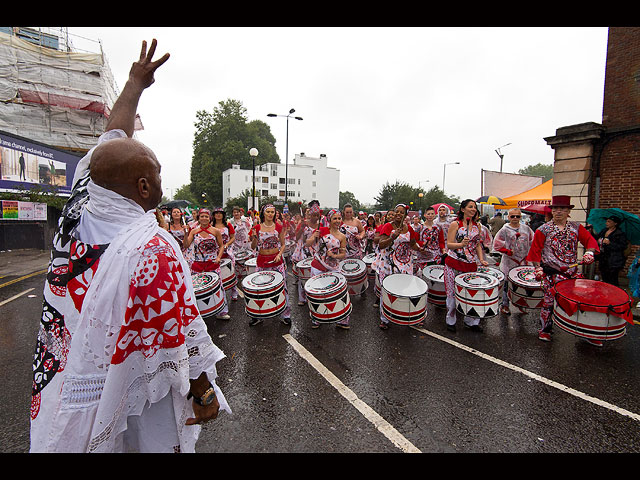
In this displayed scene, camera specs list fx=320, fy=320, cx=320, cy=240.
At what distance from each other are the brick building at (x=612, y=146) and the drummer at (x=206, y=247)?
10496 millimetres

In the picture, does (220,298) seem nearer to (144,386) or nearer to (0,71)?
(144,386)

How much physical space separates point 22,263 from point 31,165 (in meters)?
7.15

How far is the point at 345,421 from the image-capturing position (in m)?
3.05

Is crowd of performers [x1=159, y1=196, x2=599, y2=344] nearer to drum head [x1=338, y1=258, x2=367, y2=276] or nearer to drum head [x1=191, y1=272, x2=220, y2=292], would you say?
drum head [x1=338, y1=258, x2=367, y2=276]

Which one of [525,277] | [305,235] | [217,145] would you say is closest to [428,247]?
[525,277]

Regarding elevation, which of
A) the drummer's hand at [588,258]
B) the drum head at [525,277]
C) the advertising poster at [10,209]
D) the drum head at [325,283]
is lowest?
the drum head at [325,283]

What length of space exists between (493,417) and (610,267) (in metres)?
6.64

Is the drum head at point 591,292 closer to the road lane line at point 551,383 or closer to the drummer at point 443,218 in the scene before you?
the road lane line at point 551,383

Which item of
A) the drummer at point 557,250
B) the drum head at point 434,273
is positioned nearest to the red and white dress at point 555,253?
the drummer at point 557,250

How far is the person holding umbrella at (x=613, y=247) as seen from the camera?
713cm

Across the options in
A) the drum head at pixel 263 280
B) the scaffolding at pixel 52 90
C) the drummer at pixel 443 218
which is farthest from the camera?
the scaffolding at pixel 52 90

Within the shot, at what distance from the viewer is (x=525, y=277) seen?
5.67 m
